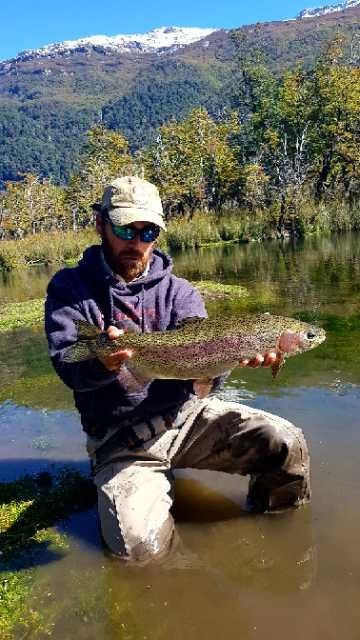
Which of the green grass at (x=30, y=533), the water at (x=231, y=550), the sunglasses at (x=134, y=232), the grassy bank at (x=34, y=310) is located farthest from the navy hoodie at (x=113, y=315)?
the grassy bank at (x=34, y=310)

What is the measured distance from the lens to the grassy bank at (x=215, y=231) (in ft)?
133

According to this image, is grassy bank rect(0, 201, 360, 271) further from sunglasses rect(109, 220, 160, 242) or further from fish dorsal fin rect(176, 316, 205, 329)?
fish dorsal fin rect(176, 316, 205, 329)

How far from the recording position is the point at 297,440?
18.1 ft

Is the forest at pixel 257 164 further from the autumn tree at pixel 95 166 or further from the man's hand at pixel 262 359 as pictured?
the man's hand at pixel 262 359

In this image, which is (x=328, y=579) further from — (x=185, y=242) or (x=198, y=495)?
(x=185, y=242)

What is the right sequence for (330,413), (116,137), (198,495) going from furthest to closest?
(116,137) → (330,413) → (198,495)

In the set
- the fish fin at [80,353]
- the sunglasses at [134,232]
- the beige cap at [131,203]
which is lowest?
the fish fin at [80,353]

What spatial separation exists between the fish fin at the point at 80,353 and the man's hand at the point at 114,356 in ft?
0.37

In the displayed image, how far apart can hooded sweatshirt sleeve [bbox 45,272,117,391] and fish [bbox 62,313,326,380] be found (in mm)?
207

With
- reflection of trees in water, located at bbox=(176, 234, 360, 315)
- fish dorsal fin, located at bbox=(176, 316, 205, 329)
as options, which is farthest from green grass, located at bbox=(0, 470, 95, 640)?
reflection of trees in water, located at bbox=(176, 234, 360, 315)

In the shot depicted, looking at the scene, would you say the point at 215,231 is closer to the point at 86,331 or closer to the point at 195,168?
the point at 195,168

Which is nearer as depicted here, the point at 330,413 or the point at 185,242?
the point at 330,413

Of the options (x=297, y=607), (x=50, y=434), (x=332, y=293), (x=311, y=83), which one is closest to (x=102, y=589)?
(x=297, y=607)

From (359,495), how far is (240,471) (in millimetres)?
1036
